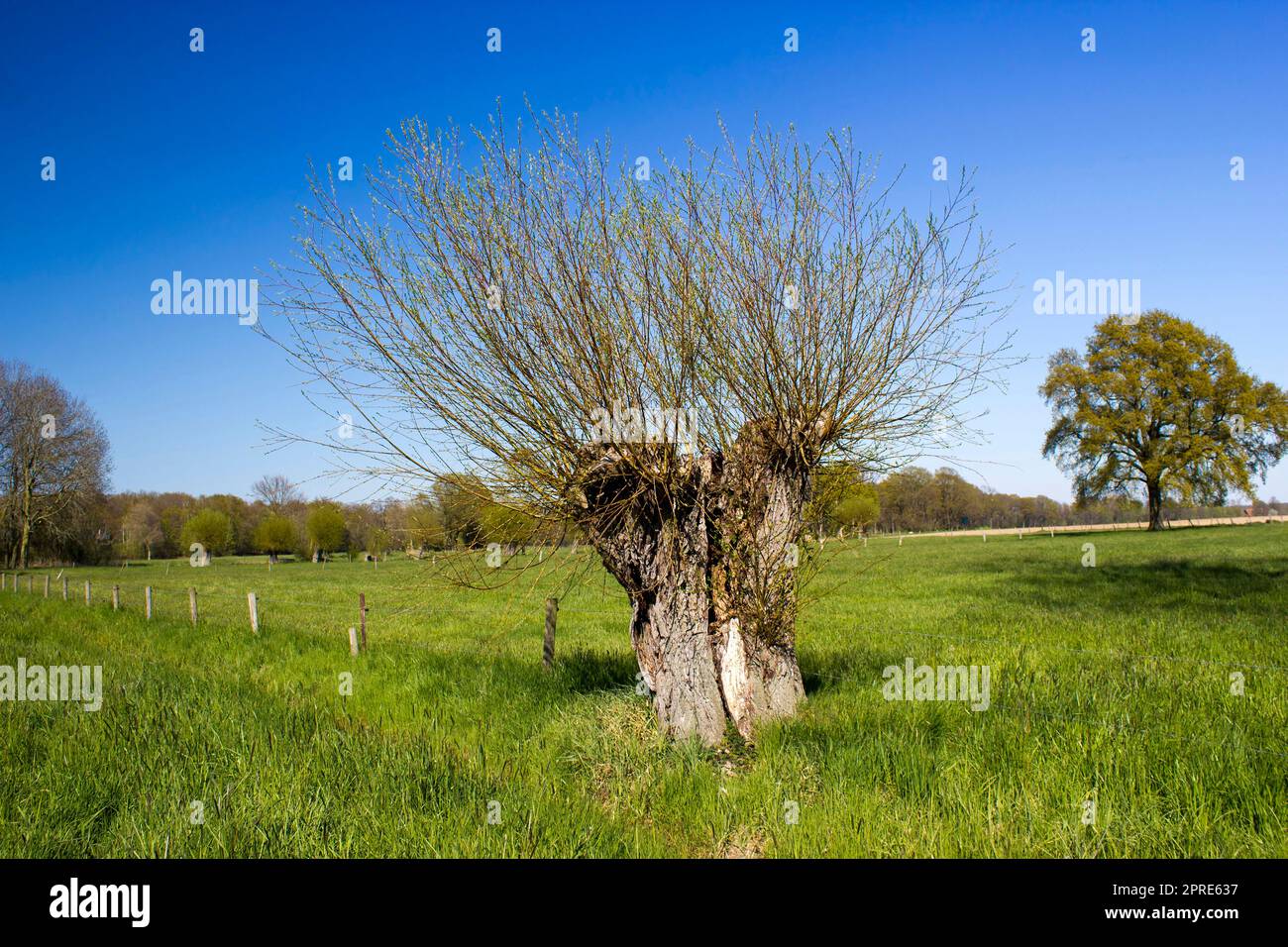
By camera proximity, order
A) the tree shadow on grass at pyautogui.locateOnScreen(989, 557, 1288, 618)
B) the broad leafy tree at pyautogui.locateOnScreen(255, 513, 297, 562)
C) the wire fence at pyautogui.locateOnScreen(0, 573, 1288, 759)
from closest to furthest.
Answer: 1. the wire fence at pyautogui.locateOnScreen(0, 573, 1288, 759)
2. the tree shadow on grass at pyautogui.locateOnScreen(989, 557, 1288, 618)
3. the broad leafy tree at pyautogui.locateOnScreen(255, 513, 297, 562)

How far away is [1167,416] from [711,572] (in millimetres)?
50705

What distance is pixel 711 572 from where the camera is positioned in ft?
23.1

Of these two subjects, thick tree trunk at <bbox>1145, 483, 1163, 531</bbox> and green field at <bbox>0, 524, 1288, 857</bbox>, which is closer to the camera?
green field at <bbox>0, 524, 1288, 857</bbox>

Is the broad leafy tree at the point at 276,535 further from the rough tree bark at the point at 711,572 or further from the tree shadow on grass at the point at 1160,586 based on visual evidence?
the rough tree bark at the point at 711,572

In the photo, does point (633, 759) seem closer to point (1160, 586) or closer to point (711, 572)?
point (711, 572)

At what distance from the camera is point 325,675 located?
1045 cm

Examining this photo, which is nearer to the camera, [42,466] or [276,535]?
[42,466]

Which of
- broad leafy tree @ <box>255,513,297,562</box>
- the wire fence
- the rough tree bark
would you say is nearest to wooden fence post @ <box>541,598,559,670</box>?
the wire fence

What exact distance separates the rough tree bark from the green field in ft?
1.21

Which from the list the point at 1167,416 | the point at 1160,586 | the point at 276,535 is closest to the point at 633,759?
the point at 1160,586

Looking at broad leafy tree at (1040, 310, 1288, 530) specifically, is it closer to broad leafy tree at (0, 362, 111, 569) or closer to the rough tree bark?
the rough tree bark

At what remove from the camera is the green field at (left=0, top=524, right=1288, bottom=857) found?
446 centimetres

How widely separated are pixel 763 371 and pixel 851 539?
6.71ft
